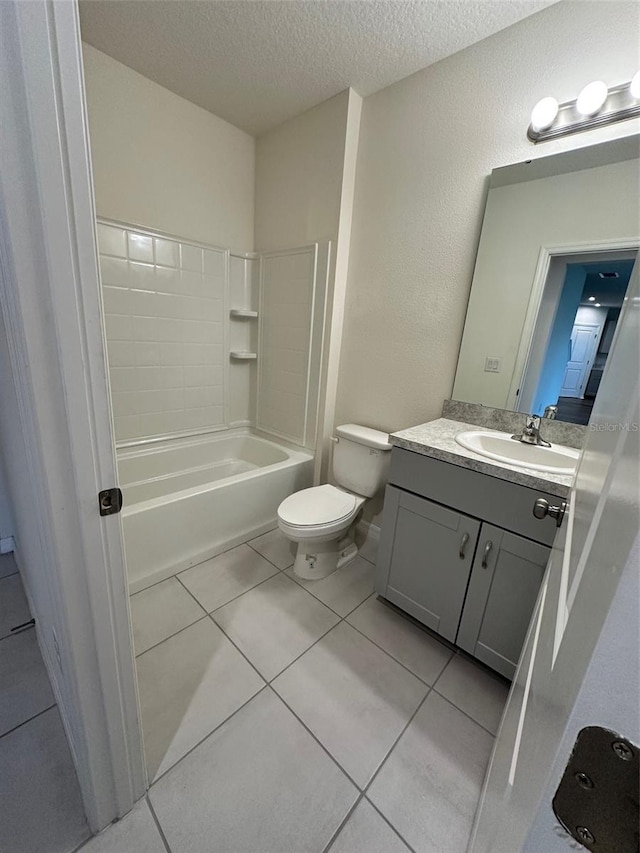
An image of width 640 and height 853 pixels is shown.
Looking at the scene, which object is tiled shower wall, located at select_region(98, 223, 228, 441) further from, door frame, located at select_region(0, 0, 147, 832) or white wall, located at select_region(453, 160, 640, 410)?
white wall, located at select_region(453, 160, 640, 410)

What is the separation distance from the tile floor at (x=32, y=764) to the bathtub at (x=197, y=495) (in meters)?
0.46

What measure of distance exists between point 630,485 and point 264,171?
2875mm

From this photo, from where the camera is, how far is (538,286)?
1498mm

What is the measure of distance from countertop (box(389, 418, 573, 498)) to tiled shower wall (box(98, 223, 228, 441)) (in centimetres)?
164

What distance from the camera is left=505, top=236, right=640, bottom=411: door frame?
131cm

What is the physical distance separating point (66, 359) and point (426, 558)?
1397 mm

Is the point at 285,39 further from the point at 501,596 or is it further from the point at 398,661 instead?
the point at 398,661

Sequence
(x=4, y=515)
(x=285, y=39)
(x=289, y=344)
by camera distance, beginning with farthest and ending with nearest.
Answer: (x=289, y=344), (x=4, y=515), (x=285, y=39)

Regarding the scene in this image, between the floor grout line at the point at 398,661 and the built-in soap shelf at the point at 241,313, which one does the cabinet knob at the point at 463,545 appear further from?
the built-in soap shelf at the point at 241,313

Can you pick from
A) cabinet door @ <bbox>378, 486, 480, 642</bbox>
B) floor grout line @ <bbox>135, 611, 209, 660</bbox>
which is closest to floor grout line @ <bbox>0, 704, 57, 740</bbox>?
floor grout line @ <bbox>135, 611, 209, 660</bbox>

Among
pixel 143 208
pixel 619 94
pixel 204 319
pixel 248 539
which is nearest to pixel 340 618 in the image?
pixel 248 539

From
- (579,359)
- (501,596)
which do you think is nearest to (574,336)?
Result: (579,359)

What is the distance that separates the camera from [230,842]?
2.96 ft

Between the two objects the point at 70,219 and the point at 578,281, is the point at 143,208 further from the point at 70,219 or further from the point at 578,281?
the point at 578,281
